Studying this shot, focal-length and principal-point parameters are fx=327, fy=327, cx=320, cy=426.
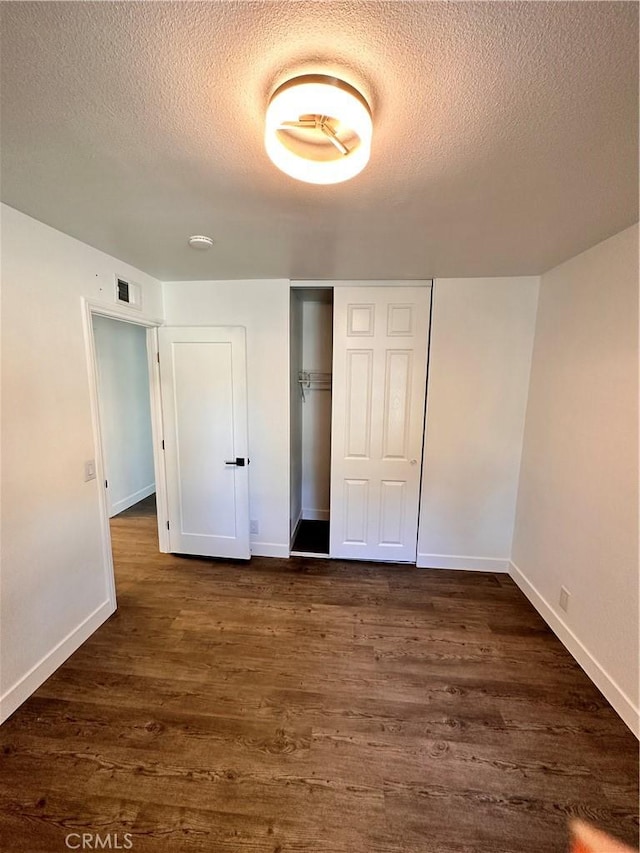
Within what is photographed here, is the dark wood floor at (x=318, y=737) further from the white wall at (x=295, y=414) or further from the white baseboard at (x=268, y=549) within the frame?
the white wall at (x=295, y=414)

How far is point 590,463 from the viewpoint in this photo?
187 cm

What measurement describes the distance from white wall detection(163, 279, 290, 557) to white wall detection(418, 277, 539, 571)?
1.22m

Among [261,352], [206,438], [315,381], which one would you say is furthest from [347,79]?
[315,381]

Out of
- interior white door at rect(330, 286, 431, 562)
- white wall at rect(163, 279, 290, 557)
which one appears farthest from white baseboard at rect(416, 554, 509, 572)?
white wall at rect(163, 279, 290, 557)

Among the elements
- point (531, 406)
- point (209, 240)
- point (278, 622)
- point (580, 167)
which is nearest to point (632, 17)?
point (580, 167)

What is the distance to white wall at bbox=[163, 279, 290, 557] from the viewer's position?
2.73 meters

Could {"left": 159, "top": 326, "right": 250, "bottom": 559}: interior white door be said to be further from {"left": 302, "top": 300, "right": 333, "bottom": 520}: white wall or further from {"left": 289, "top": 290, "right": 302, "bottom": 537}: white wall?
{"left": 302, "top": 300, "right": 333, "bottom": 520}: white wall

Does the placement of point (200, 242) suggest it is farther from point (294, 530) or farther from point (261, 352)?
point (294, 530)

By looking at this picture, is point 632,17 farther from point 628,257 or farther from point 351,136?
point 628,257

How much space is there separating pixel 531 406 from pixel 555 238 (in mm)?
1189

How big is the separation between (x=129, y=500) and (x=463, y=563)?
3.96 metres

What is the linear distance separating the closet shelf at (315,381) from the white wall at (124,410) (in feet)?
7.10

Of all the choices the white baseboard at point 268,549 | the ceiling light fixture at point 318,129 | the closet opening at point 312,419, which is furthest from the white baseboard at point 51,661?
the ceiling light fixture at point 318,129

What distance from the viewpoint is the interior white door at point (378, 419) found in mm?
2686
